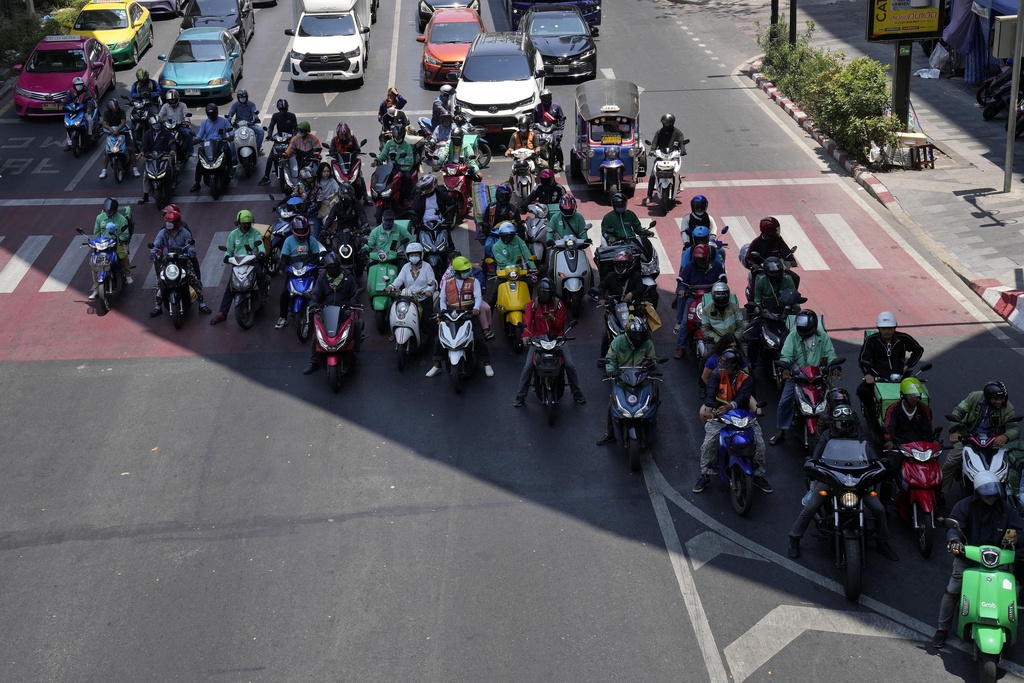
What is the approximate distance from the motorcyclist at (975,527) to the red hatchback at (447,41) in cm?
2230

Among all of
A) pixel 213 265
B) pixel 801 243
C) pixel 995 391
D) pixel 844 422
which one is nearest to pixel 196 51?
pixel 213 265

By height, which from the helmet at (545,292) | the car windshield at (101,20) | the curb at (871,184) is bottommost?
the curb at (871,184)

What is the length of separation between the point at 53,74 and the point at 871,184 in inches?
798

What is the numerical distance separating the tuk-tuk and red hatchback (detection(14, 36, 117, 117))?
42.9ft

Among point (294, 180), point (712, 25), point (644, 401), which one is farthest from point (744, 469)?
point (712, 25)

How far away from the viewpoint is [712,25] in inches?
1556

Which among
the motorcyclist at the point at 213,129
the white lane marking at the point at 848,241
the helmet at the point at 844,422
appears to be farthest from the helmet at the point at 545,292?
the motorcyclist at the point at 213,129

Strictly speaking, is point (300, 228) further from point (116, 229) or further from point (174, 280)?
point (116, 229)

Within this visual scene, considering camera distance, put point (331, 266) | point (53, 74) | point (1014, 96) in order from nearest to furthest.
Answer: point (331, 266) < point (1014, 96) < point (53, 74)

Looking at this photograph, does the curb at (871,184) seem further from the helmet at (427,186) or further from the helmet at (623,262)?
the helmet at (427,186)

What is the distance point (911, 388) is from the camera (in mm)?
12750

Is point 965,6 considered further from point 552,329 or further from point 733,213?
point 552,329

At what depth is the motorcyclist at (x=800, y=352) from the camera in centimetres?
1394

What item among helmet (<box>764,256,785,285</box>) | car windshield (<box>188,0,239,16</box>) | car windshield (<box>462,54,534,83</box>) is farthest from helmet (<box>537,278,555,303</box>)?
car windshield (<box>188,0,239,16</box>)
